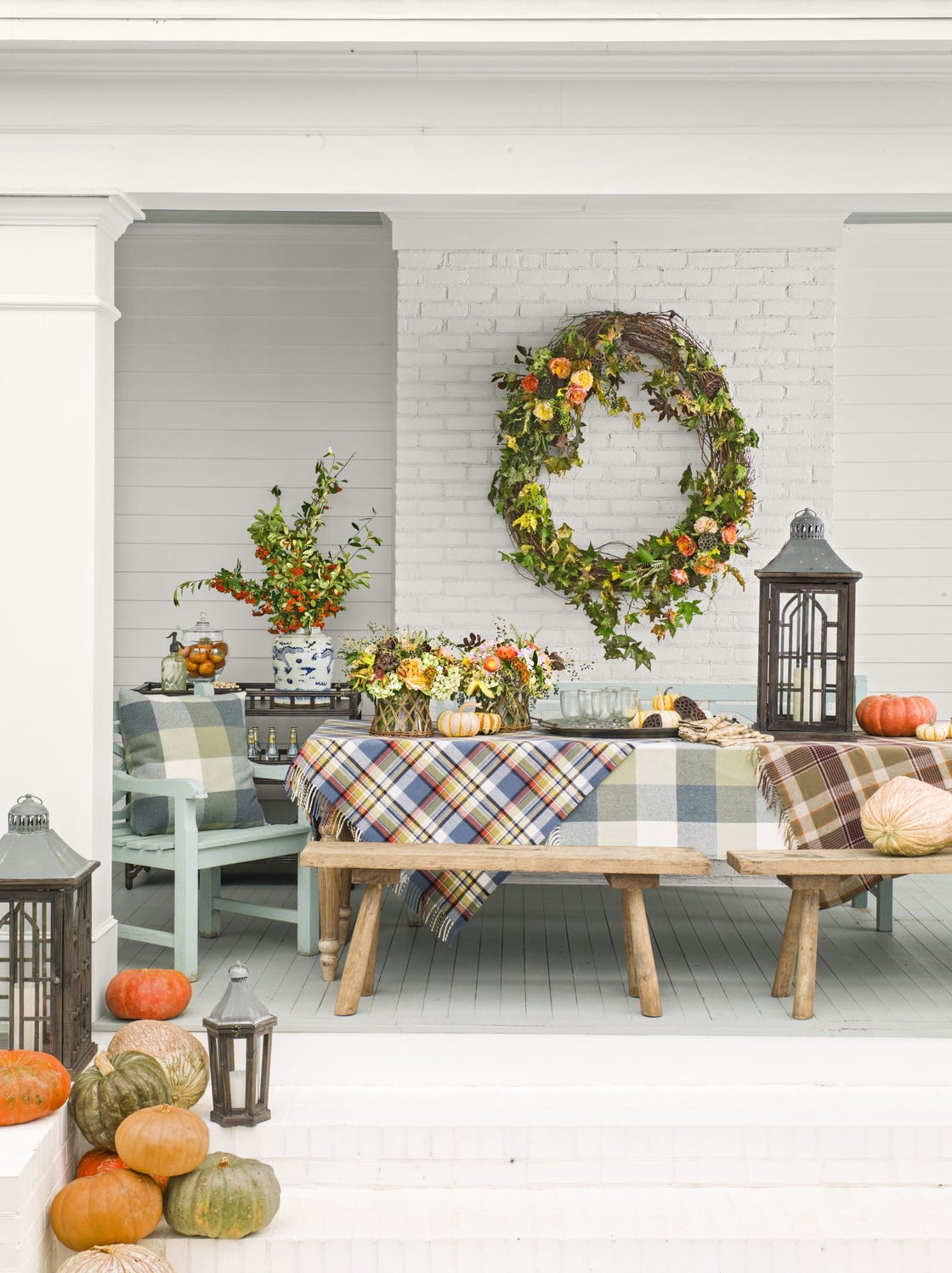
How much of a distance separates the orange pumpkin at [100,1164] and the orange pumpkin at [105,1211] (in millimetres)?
61

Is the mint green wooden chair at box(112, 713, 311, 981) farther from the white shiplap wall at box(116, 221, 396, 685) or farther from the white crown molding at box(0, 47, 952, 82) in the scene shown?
the white crown molding at box(0, 47, 952, 82)

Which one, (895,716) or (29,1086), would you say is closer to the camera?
(29,1086)

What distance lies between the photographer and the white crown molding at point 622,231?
6.03m

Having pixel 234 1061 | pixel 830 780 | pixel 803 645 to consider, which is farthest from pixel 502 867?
pixel 803 645

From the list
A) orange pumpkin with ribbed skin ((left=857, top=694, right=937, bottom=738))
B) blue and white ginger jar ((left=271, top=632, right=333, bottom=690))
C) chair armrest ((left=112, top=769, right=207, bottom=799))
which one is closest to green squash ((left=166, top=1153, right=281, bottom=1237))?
chair armrest ((left=112, top=769, right=207, bottom=799))

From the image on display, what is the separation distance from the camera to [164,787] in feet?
14.5

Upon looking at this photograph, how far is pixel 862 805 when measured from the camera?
4309 millimetres

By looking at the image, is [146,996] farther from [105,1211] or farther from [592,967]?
[592,967]

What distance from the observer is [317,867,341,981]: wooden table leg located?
172 inches

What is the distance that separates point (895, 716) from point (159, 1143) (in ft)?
9.42

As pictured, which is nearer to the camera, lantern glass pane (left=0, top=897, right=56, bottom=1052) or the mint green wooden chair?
lantern glass pane (left=0, top=897, right=56, bottom=1052)

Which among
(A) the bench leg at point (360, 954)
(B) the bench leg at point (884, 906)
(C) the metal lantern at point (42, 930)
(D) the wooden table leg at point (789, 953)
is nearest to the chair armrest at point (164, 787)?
(A) the bench leg at point (360, 954)

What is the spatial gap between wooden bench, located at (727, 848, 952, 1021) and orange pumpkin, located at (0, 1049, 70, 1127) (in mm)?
2021

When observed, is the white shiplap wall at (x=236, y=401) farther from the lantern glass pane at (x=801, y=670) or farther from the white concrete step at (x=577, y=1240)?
the white concrete step at (x=577, y=1240)
